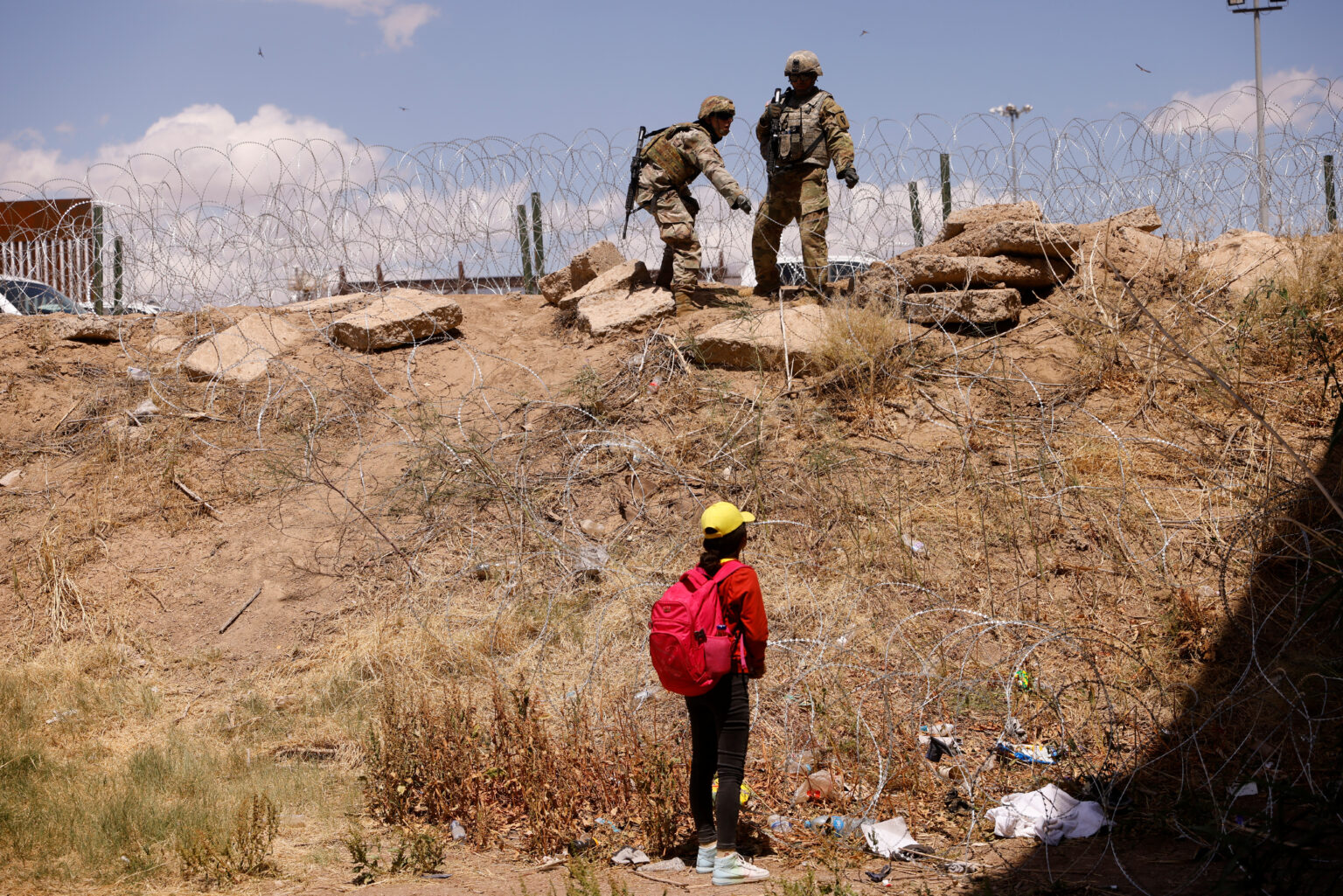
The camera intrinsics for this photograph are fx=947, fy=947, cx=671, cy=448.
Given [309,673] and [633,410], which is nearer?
[309,673]

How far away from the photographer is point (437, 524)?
616cm

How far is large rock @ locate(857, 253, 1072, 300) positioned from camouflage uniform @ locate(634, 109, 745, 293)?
1425 mm

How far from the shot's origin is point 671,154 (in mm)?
7727

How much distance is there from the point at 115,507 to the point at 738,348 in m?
4.62

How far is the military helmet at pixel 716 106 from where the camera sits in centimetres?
771

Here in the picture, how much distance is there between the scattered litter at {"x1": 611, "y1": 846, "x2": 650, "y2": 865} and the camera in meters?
3.23

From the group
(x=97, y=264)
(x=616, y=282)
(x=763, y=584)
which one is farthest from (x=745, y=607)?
(x=97, y=264)

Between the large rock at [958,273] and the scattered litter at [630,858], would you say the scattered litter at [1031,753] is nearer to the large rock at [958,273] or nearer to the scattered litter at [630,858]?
the scattered litter at [630,858]

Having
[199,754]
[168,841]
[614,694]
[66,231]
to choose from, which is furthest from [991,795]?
[66,231]

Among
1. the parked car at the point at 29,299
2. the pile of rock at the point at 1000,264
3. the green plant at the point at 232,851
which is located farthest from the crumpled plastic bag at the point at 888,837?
the parked car at the point at 29,299

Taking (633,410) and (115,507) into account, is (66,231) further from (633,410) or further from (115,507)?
(633,410)

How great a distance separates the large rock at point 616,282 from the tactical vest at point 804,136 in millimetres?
1777

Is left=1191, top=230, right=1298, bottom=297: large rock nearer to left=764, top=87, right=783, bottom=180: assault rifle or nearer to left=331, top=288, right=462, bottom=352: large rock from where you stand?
left=764, top=87, right=783, bottom=180: assault rifle

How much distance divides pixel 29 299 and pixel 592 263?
621 centimetres
